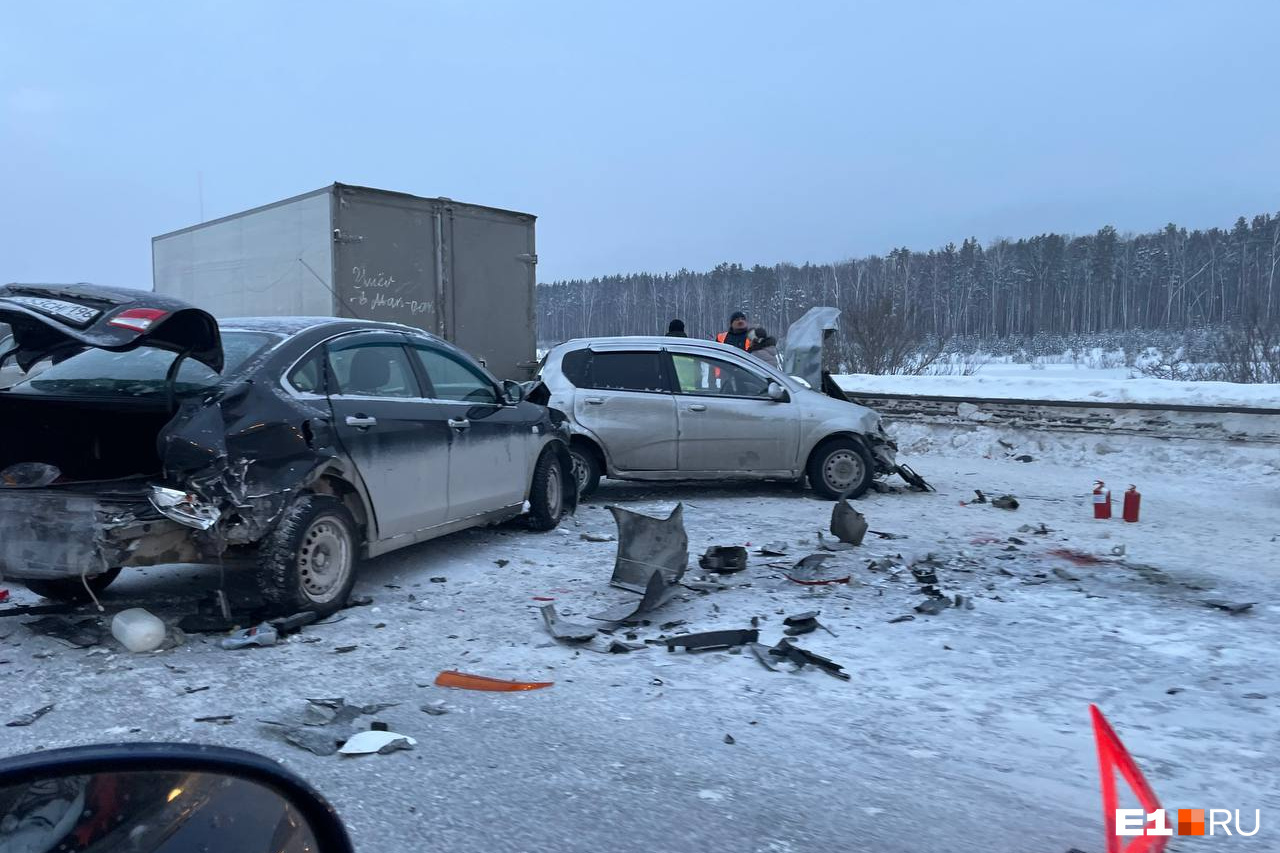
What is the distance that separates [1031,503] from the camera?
9828 mm

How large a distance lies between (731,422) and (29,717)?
682cm

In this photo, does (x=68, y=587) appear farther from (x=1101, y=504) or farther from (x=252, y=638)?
(x=1101, y=504)

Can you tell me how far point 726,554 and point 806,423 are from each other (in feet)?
11.3

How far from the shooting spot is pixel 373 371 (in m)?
5.98

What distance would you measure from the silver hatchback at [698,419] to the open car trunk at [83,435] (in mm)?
4601

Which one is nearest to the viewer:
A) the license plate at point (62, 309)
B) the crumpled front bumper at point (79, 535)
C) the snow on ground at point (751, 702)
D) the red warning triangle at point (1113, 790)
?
the red warning triangle at point (1113, 790)

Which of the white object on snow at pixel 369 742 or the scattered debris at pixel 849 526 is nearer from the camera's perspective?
the white object on snow at pixel 369 742

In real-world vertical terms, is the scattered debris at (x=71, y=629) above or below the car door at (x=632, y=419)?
below

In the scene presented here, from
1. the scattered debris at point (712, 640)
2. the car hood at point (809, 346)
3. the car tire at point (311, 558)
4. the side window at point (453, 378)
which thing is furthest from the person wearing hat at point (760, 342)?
the car tire at point (311, 558)

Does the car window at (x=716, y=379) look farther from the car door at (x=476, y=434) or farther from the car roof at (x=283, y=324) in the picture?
the car roof at (x=283, y=324)

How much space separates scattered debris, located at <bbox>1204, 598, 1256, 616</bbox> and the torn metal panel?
329 cm

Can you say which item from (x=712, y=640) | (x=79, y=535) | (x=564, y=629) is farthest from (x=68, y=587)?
(x=712, y=640)

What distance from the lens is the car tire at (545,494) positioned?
7770 millimetres

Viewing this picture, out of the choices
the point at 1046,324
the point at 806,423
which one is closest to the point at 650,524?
the point at 806,423
